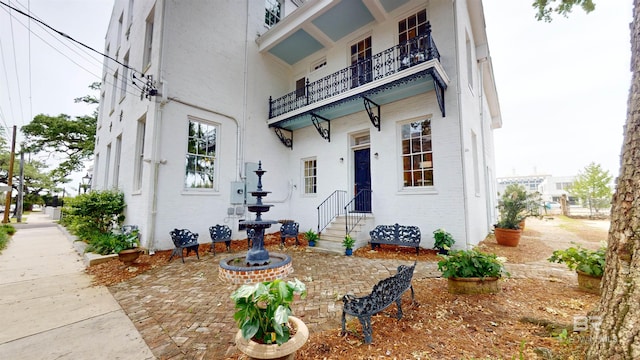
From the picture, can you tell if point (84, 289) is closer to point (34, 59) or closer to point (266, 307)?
point (266, 307)

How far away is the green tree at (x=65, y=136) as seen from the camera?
17.8m

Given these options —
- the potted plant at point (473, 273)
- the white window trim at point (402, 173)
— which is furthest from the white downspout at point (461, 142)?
the potted plant at point (473, 273)

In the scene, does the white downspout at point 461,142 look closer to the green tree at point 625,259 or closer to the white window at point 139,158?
the green tree at point 625,259

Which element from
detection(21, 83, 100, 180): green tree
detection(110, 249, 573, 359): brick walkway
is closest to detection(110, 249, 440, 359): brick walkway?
detection(110, 249, 573, 359): brick walkway

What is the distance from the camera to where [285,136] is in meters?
9.98

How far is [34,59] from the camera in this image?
9.38 metres

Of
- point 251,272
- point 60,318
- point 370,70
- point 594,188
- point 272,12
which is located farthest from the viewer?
point 594,188

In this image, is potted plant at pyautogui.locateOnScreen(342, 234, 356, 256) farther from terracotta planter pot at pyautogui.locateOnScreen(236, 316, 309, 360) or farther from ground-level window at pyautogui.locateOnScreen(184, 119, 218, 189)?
ground-level window at pyautogui.locateOnScreen(184, 119, 218, 189)

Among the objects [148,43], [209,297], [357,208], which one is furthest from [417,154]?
[148,43]

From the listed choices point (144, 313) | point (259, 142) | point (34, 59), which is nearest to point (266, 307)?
point (144, 313)

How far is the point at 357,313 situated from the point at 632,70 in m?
3.00

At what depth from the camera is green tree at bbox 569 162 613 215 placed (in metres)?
16.5

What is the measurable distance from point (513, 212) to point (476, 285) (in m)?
5.58

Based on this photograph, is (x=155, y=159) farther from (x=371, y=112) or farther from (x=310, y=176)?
(x=371, y=112)
